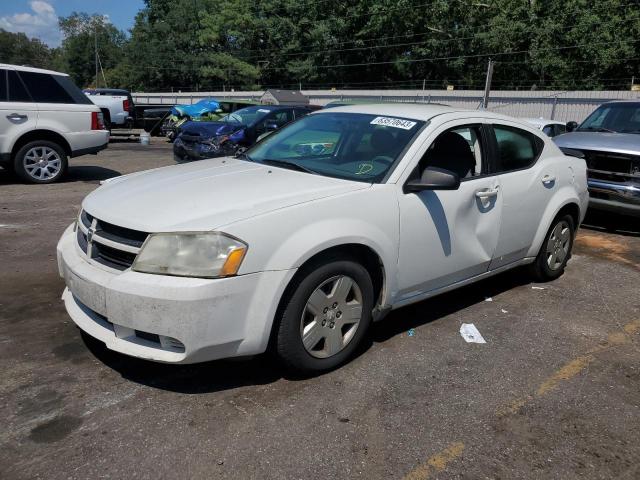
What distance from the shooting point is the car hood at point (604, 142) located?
7.21 metres

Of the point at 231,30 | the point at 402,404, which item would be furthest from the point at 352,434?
the point at 231,30

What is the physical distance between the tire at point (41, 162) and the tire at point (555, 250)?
314 inches

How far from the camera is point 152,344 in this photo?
302 centimetres

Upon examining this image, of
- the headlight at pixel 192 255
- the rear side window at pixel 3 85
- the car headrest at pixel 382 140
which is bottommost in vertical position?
the headlight at pixel 192 255

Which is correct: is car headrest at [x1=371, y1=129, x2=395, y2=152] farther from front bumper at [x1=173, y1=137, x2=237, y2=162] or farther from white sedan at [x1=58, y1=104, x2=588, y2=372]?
front bumper at [x1=173, y1=137, x2=237, y2=162]

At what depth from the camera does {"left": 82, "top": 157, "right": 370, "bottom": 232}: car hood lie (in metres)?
3.04

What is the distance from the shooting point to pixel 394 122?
13.5 ft

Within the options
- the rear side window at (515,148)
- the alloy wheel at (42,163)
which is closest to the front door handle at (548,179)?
the rear side window at (515,148)

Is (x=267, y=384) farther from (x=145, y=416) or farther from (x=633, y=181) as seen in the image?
(x=633, y=181)

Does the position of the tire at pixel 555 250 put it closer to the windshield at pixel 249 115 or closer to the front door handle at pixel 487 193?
the front door handle at pixel 487 193

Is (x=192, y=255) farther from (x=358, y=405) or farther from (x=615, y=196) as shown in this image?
(x=615, y=196)

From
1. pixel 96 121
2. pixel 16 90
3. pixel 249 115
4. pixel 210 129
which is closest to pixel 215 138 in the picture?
pixel 210 129

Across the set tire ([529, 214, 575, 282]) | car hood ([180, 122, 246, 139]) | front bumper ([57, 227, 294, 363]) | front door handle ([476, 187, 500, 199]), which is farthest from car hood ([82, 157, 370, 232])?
car hood ([180, 122, 246, 139])

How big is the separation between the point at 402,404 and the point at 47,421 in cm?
185
